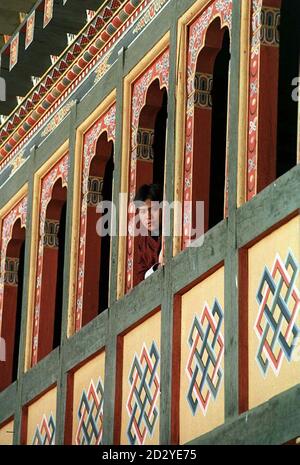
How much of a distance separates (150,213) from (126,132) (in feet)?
3.91

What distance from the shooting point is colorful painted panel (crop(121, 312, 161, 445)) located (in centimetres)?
1519

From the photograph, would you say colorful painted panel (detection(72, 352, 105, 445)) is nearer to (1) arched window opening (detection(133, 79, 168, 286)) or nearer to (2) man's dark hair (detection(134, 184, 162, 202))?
(1) arched window opening (detection(133, 79, 168, 286))

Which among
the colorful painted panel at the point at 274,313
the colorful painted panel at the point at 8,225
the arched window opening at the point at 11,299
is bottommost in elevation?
the colorful painted panel at the point at 274,313

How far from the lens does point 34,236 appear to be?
1892cm

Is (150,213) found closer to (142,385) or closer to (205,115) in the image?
(205,115)

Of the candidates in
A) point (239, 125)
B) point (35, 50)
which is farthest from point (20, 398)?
point (239, 125)

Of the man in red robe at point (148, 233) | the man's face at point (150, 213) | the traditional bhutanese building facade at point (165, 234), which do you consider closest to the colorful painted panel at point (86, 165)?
the traditional bhutanese building facade at point (165, 234)

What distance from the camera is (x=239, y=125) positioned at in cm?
1441

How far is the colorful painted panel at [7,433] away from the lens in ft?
60.9

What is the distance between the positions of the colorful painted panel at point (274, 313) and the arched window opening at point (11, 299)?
619 cm

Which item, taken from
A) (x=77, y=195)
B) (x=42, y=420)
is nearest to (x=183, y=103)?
(x=77, y=195)

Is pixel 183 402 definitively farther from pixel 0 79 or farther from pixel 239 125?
pixel 0 79

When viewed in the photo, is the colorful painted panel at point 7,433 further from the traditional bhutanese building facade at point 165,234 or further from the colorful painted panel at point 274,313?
the colorful painted panel at point 274,313

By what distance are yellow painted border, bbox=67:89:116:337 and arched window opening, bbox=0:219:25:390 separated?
76.1 inches
